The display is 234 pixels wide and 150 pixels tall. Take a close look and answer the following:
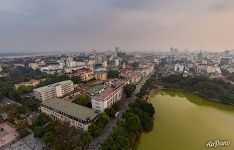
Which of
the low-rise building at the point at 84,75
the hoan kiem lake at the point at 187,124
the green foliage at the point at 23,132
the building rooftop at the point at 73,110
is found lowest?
the hoan kiem lake at the point at 187,124

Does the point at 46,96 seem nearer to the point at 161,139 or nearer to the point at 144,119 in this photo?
the point at 144,119

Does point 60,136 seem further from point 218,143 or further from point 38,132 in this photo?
point 218,143

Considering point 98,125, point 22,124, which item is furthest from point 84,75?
point 98,125

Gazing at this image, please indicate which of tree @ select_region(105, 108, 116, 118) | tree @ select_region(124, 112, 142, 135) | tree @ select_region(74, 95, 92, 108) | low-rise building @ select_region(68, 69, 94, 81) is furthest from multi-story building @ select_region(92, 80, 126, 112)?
low-rise building @ select_region(68, 69, 94, 81)

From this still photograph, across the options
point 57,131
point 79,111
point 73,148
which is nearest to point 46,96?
point 79,111

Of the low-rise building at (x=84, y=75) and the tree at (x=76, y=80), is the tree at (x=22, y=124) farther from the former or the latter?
the low-rise building at (x=84, y=75)


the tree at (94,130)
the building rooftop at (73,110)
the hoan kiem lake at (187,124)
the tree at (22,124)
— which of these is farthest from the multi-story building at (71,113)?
the hoan kiem lake at (187,124)

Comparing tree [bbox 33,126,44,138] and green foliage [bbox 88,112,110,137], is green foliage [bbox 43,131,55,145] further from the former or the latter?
green foliage [bbox 88,112,110,137]

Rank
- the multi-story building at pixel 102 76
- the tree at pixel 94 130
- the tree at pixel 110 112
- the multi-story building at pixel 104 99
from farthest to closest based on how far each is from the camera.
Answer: the multi-story building at pixel 102 76, the multi-story building at pixel 104 99, the tree at pixel 110 112, the tree at pixel 94 130
